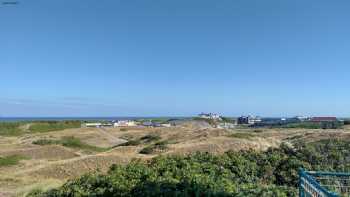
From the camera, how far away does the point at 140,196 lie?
1084 centimetres

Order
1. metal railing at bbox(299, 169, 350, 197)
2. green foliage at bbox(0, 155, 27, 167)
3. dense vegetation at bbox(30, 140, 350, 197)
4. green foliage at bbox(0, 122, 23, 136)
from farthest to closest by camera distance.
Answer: green foliage at bbox(0, 122, 23, 136)
green foliage at bbox(0, 155, 27, 167)
dense vegetation at bbox(30, 140, 350, 197)
metal railing at bbox(299, 169, 350, 197)

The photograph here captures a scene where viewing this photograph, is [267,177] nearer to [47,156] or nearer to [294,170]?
[294,170]

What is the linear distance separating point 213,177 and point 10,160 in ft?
85.4

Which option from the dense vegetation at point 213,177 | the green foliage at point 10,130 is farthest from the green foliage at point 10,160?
the green foliage at point 10,130

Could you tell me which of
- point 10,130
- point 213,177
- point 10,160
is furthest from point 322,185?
point 10,130

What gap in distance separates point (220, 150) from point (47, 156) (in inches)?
623

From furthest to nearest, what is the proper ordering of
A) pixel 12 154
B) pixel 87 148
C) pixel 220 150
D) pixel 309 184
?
pixel 87 148
pixel 12 154
pixel 220 150
pixel 309 184

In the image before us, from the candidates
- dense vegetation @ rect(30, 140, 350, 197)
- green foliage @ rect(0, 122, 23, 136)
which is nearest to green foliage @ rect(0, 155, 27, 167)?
dense vegetation @ rect(30, 140, 350, 197)

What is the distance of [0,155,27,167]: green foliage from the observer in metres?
33.2

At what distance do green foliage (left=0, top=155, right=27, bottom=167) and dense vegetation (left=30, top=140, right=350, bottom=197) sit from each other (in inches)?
766

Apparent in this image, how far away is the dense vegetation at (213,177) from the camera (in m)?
10.9

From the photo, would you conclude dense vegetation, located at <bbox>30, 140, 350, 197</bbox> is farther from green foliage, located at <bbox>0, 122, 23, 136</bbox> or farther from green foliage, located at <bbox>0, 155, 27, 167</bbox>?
green foliage, located at <bbox>0, 122, 23, 136</bbox>

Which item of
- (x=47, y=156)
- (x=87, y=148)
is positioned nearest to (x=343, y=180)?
(x=47, y=156)

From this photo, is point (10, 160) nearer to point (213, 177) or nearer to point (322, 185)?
point (213, 177)
